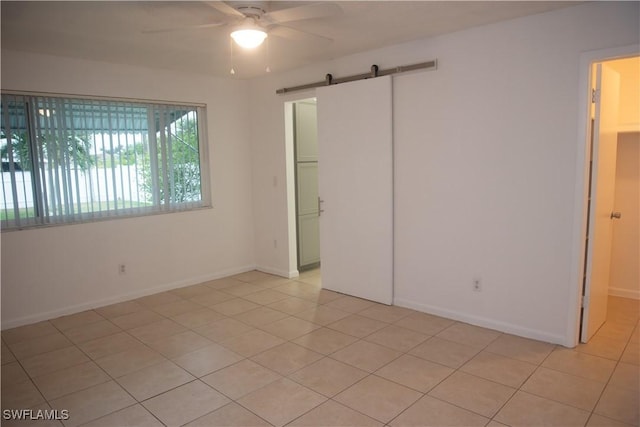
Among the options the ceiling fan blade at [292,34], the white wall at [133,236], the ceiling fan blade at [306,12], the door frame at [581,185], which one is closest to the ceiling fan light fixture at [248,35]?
the ceiling fan blade at [306,12]

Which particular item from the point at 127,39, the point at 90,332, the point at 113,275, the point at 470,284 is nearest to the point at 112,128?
the point at 127,39

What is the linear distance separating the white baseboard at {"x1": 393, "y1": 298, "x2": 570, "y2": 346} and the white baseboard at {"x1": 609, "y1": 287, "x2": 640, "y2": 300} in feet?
5.23

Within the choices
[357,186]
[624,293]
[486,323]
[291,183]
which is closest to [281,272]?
[291,183]

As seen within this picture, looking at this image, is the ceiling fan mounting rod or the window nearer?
the ceiling fan mounting rod

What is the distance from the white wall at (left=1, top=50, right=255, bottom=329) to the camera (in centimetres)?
381

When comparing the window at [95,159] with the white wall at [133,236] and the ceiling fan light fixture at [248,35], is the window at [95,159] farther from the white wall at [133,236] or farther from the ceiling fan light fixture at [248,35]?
the ceiling fan light fixture at [248,35]

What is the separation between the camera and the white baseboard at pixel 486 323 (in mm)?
3227

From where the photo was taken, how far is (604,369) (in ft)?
9.25

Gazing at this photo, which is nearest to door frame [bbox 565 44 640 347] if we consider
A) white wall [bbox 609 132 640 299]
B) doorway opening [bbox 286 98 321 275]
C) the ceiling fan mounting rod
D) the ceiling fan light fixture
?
the ceiling fan mounting rod

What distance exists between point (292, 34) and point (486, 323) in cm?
286

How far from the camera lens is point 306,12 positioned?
2.51 metres

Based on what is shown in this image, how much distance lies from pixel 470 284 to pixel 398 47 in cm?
221

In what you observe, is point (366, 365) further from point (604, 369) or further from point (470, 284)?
point (604, 369)

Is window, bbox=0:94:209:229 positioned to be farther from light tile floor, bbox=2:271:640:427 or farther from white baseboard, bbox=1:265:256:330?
light tile floor, bbox=2:271:640:427
